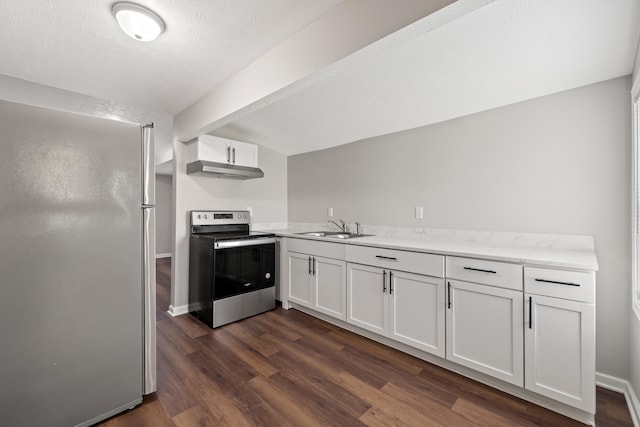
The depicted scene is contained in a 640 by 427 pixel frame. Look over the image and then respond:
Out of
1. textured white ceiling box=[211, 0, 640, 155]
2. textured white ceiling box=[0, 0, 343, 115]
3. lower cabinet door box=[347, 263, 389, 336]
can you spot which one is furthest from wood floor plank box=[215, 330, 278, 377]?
textured white ceiling box=[0, 0, 343, 115]

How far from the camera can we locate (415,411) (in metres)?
1.65

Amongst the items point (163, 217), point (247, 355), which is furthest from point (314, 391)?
point (163, 217)

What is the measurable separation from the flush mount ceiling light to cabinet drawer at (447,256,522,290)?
8.07 ft

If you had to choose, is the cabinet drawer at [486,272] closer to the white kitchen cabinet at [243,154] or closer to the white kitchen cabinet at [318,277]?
the white kitchen cabinet at [318,277]

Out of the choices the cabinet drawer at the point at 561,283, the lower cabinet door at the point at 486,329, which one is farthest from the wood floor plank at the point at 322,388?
the cabinet drawer at the point at 561,283

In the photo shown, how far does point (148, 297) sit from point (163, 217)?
6100mm

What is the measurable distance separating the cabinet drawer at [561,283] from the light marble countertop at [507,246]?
0.04 meters

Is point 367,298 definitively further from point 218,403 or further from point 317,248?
point 218,403

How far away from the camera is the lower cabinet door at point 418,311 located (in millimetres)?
2062

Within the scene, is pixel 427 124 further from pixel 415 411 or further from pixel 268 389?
pixel 268 389

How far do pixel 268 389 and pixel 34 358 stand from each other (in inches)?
50.2

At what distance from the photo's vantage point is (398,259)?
229cm

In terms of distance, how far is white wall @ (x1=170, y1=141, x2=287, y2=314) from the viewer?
10.4 feet

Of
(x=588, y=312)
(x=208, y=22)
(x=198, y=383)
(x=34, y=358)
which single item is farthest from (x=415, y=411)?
(x=208, y=22)
